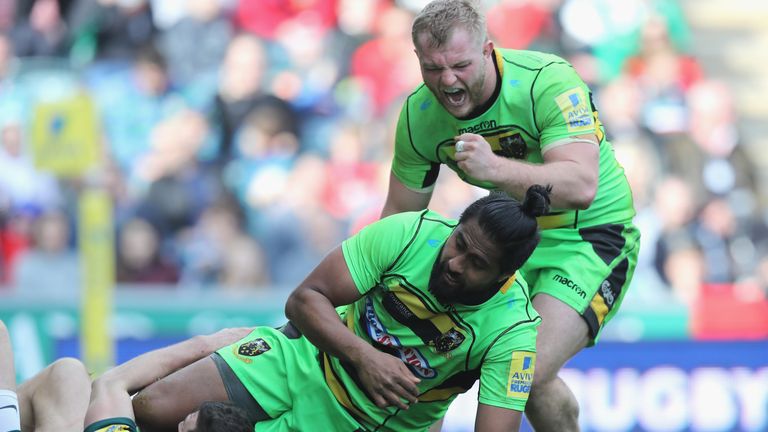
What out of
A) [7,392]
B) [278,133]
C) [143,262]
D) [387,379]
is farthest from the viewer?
[278,133]

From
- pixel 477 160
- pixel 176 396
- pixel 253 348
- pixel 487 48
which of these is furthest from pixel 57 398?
pixel 487 48

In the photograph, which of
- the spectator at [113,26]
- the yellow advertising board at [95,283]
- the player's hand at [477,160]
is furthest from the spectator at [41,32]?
the player's hand at [477,160]

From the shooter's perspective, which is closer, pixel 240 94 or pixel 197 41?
pixel 240 94

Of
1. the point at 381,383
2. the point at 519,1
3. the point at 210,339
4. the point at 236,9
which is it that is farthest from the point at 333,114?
the point at 381,383

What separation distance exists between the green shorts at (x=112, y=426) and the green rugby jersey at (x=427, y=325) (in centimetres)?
86

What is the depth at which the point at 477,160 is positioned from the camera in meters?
4.65

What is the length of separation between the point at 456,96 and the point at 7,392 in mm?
2138

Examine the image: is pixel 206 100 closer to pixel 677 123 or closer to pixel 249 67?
pixel 249 67

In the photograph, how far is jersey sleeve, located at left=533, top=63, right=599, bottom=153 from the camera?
199 inches

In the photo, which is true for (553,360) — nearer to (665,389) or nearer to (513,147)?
(513,147)

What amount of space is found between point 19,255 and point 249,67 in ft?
9.24

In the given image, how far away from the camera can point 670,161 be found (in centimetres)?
1153

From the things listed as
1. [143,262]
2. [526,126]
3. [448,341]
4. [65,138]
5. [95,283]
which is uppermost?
[526,126]

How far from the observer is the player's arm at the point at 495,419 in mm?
4602
